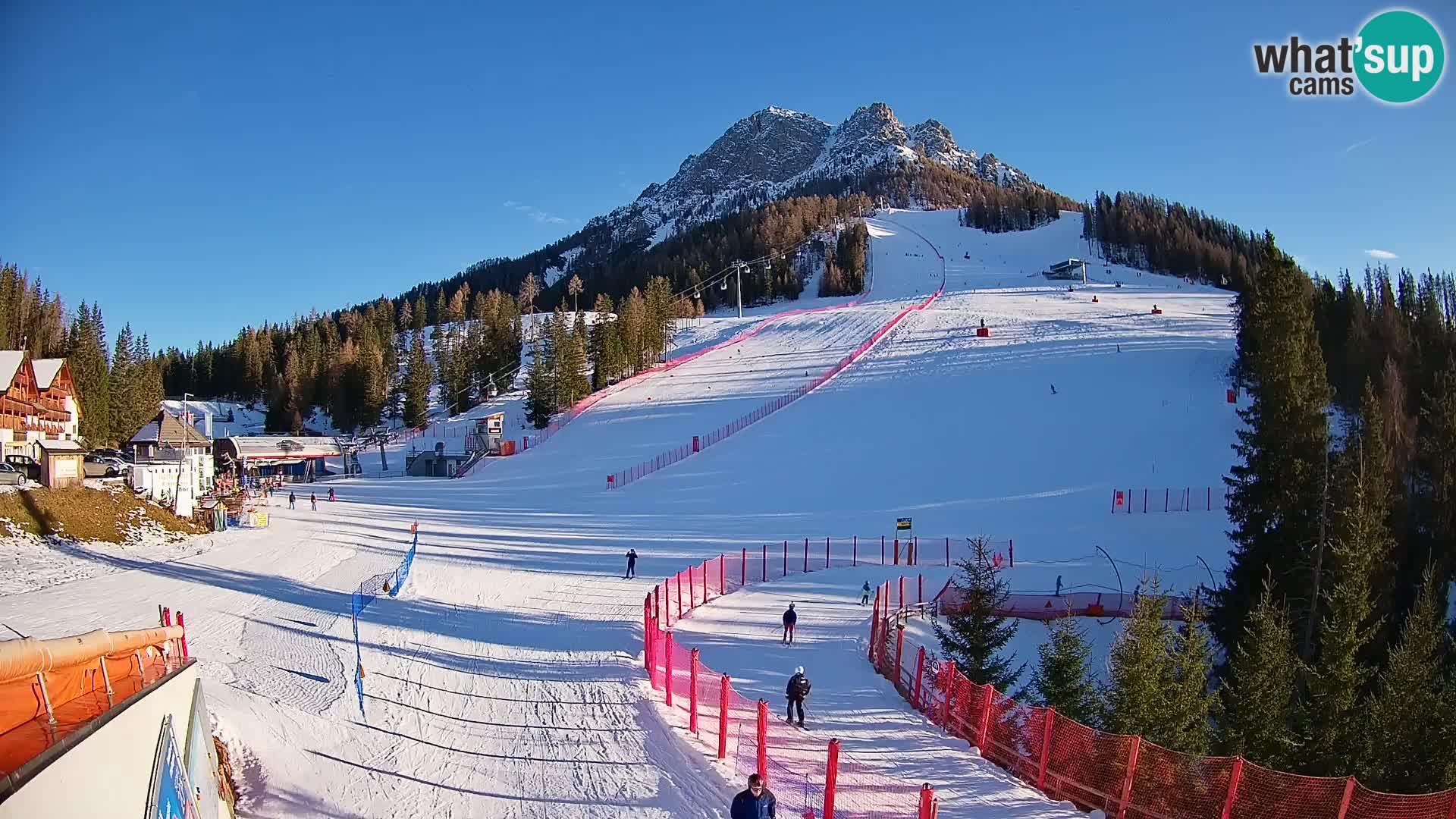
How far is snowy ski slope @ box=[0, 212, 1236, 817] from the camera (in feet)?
36.4

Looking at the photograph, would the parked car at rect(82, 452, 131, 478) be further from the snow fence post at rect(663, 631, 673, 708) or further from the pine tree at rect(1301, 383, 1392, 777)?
the pine tree at rect(1301, 383, 1392, 777)

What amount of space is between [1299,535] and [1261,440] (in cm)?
284

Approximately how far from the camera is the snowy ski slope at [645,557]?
11094 millimetres

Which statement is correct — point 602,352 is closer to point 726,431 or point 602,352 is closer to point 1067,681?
point 726,431

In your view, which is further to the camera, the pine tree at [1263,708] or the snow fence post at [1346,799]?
the pine tree at [1263,708]

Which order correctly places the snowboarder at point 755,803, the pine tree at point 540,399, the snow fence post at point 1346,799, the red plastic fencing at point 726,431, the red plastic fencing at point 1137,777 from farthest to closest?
the pine tree at point 540,399, the red plastic fencing at point 726,431, the red plastic fencing at point 1137,777, the snow fence post at point 1346,799, the snowboarder at point 755,803

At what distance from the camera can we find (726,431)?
45125 mm

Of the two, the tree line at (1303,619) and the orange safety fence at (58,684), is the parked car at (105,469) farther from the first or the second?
the tree line at (1303,619)

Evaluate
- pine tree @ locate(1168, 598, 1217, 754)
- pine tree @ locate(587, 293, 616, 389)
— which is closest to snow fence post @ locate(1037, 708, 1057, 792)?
pine tree @ locate(1168, 598, 1217, 754)

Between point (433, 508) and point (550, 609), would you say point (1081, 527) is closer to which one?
point (550, 609)

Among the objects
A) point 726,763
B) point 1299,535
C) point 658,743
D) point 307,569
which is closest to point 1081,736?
point 726,763

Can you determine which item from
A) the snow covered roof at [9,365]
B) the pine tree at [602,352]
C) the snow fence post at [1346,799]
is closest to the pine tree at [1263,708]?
the snow fence post at [1346,799]

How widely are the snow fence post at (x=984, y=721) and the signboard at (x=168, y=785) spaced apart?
9.35 meters

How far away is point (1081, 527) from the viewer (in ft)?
92.3
